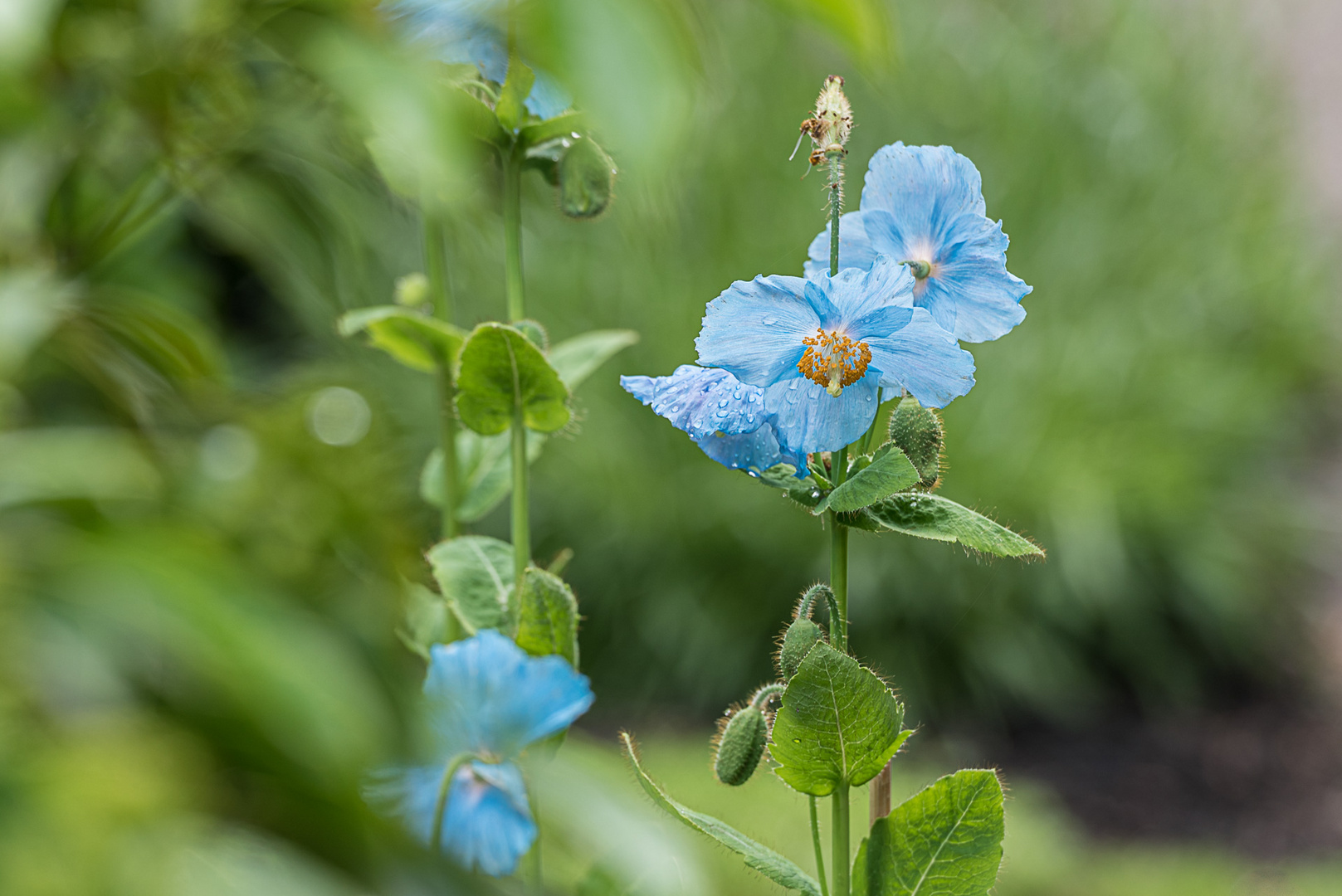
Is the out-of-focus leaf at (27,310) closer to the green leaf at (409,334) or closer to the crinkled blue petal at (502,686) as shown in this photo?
the green leaf at (409,334)

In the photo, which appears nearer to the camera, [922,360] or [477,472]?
[922,360]

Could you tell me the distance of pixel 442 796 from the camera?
11.7 inches

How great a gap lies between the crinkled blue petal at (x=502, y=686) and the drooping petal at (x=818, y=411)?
0.30ft

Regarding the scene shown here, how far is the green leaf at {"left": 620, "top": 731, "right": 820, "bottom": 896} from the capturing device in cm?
27

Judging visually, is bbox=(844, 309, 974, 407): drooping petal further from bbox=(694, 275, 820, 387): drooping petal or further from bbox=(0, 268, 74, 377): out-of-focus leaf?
bbox=(0, 268, 74, 377): out-of-focus leaf

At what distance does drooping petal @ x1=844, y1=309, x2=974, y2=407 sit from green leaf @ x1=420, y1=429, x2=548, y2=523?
6.3 inches

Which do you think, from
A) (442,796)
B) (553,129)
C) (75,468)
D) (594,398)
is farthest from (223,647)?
(594,398)

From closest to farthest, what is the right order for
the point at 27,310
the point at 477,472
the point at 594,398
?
the point at 477,472
the point at 27,310
the point at 594,398

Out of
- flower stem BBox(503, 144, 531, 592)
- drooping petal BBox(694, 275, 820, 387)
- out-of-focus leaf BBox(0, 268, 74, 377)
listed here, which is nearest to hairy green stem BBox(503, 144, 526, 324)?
flower stem BBox(503, 144, 531, 592)

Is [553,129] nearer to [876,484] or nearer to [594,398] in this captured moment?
[876,484]

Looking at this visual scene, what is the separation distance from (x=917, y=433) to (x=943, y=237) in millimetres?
54

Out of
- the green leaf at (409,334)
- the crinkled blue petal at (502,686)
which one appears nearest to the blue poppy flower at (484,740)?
the crinkled blue petal at (502,686)

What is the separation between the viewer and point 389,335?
41 centimetres

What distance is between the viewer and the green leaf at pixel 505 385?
13.5 inches
